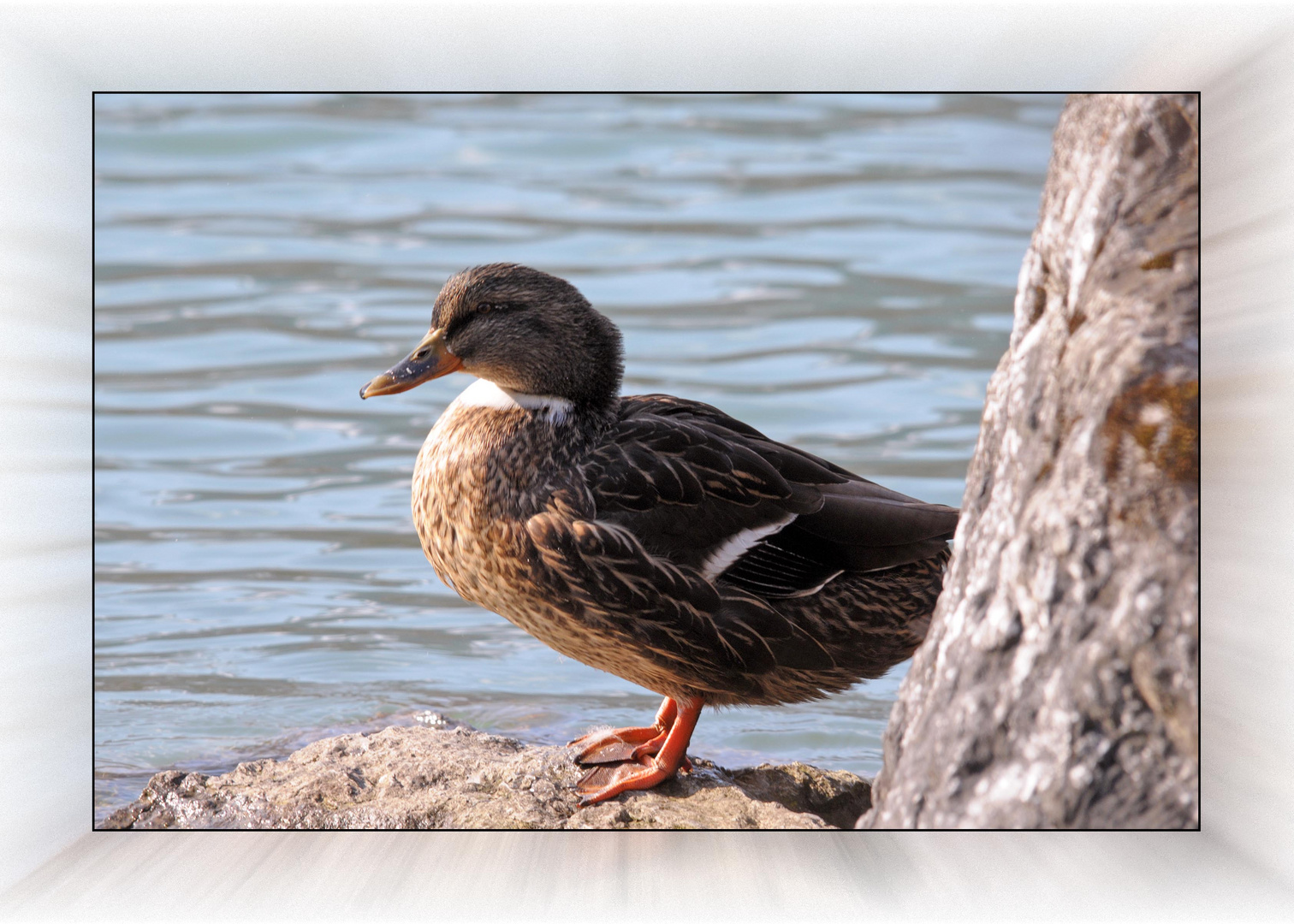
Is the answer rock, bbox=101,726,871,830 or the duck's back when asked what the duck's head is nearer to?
the duck's back

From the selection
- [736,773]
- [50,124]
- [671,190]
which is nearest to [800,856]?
[736,773]

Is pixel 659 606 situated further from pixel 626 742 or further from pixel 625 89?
pixel 625 89

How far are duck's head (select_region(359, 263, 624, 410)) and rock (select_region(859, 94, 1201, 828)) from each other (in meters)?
1.07

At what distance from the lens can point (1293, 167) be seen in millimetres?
2977

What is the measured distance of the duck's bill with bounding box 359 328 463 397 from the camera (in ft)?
10.4

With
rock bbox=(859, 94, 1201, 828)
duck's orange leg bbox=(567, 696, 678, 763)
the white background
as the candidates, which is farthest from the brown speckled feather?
rock bbox=(859, 94, 1201, 828)

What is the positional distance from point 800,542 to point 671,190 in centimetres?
352

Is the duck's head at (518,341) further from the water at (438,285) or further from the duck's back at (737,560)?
the water at (438,285)

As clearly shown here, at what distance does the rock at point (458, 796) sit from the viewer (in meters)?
3.06

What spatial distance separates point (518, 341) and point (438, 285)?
2.84 metres

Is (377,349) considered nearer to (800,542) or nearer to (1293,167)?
(800,542)

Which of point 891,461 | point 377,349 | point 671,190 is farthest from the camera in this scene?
point 671,190

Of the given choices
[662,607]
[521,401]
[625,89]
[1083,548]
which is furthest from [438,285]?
[1083,548]

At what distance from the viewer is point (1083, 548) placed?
254 centimetres
